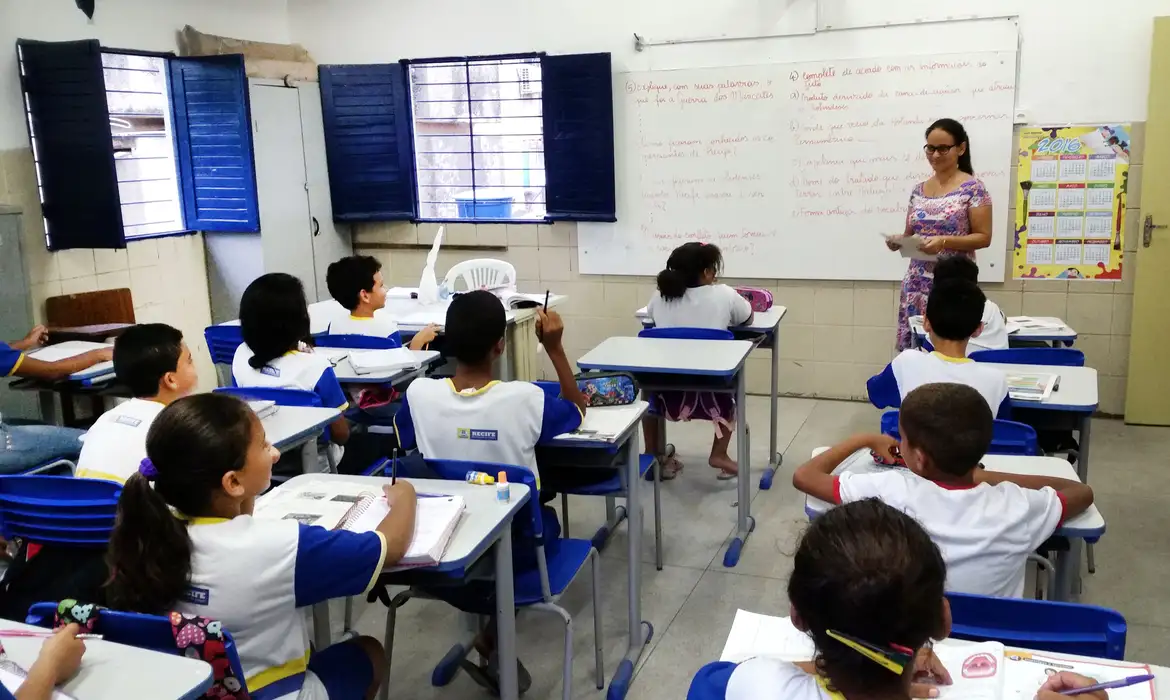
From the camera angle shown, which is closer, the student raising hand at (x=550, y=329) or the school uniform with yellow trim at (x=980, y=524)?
the school uniform with yellow trim at (x=980, y=524)

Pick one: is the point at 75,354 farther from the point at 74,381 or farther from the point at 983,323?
the point at 983,323

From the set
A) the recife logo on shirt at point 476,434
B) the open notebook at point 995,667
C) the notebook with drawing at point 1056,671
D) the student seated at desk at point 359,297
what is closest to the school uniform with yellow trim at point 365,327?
the student seated at desk at point 359,297

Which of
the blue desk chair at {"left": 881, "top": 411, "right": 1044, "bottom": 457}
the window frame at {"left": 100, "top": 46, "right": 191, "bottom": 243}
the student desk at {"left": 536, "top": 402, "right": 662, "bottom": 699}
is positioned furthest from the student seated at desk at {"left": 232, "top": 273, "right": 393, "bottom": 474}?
the window frame at {"left": 100, "top": 46, "right": 191, "bottom": 243}

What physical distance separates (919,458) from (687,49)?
4.23m

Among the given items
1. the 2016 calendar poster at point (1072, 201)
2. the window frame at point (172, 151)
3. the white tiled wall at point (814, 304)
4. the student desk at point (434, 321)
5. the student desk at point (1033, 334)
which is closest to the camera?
the student desk at point (1033, 334)

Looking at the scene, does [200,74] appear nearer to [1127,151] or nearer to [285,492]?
[285,492]

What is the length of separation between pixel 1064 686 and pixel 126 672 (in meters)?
1.33

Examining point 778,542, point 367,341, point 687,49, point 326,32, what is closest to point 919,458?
point 778,542

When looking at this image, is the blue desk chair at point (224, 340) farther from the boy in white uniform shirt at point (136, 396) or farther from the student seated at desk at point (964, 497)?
the student seated at desk at point (964, 497)

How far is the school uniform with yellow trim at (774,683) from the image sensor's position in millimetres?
1135

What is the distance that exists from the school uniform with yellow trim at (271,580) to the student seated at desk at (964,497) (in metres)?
0.94

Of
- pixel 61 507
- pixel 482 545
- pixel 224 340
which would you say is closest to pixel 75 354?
pixel 224 340

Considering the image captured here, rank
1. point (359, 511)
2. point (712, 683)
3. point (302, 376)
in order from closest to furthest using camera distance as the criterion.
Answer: point (712, 683), point (359, 511), point (302, 376)

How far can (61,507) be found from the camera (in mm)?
2074
